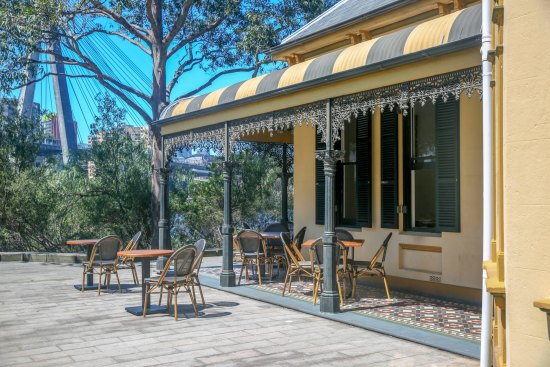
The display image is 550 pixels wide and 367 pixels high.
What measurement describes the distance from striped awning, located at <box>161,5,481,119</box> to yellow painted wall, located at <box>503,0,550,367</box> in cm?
248

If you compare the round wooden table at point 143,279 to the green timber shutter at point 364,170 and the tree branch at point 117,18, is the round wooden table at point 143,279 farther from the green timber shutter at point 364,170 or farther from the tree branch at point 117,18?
the tree branch at point 117,18

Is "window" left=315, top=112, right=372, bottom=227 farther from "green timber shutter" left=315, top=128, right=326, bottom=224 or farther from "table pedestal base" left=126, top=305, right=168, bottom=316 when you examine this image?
"table pedestal base" left=126, top=305, right=168, bottom=316

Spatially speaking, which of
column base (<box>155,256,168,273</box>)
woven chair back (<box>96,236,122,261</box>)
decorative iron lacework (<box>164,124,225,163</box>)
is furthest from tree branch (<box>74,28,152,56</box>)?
woven chair back (<box>96,236,122,261</box>)

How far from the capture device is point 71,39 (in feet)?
55.6

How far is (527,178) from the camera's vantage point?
278 centimetres

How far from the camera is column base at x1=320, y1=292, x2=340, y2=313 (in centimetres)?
688

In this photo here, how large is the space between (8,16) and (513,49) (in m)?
15.3

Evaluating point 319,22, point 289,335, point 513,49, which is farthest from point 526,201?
point 319,22

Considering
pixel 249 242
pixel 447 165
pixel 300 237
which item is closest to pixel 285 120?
pixel 447 165

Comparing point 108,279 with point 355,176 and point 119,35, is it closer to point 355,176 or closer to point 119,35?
point 355,176

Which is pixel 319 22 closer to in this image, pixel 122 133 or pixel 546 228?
pixel 122 133

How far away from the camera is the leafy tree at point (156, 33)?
15.6 metres

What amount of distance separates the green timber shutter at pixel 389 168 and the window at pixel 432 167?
17cm

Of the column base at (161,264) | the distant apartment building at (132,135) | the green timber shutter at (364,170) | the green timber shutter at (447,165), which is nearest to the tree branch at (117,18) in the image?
the distant apartment building at (132,135)
